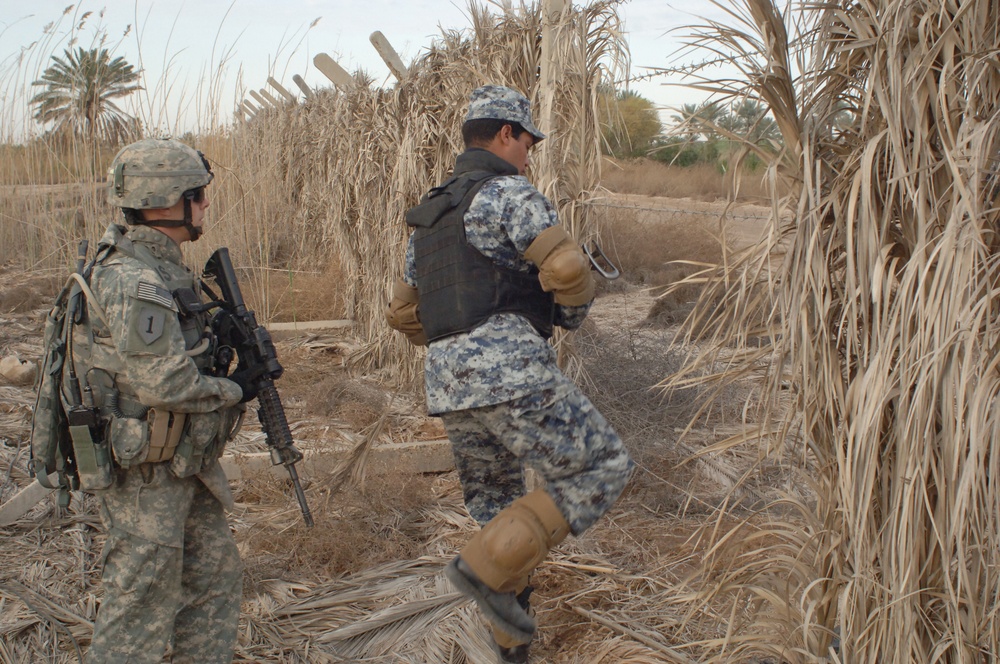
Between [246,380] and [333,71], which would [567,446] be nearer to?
[246,380]

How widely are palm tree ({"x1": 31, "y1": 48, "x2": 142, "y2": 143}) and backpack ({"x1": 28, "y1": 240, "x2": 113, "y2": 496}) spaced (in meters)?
4.38

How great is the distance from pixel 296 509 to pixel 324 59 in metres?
4.77

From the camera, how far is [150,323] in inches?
88.4

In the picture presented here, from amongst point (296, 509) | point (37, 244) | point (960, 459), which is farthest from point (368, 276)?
point (960, 459)

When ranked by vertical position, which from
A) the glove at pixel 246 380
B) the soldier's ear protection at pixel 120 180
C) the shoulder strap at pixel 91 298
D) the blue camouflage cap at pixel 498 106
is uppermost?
the blue camouflage cap at pixel 498 106

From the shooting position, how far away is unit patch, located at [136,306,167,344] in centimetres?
222

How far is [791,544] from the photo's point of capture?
223cm

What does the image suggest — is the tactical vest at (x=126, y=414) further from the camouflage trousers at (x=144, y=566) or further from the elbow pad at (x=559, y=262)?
the elbow pad at (x=559, y=262)

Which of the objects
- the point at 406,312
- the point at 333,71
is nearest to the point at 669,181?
the point at 333,71

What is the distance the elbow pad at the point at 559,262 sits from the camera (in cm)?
235

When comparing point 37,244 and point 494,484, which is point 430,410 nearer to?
point 494,484

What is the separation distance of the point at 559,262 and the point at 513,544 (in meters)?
0.83

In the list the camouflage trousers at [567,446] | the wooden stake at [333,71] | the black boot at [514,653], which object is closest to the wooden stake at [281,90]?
the wooden stake at [333,71]

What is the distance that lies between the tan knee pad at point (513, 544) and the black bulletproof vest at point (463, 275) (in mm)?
628
